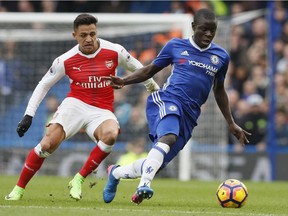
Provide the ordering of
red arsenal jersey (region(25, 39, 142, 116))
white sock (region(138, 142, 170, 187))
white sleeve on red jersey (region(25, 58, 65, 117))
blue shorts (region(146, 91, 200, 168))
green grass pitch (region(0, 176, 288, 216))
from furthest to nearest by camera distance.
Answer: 1. red arsenal jersey (region(25, 39, 142, 116))
2. white sleeve on red jersey (region(25, 58, 65, 117))
3. blue shorts (region(146, 91, 200, 168))
4. white sock (region(138, 142, 170, 187))
5. green grass pitch (region(0, 176, 288, 216))

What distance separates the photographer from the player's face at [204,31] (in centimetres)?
984

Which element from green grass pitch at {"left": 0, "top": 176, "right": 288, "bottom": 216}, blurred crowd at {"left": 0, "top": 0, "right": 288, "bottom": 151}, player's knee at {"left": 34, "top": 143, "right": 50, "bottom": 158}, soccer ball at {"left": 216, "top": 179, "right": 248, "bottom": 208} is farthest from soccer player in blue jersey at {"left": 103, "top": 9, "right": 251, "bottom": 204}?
blurred crowd at {"left": 0, "top": 0, "right": 288, "bottom": 151}

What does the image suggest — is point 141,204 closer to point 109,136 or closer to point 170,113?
point 109,136

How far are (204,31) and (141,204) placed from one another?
2.05 m

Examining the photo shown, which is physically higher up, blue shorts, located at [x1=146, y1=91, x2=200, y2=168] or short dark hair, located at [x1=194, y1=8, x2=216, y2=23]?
short dark hair, located at [x1=194, y1=8, x2=216, y2=23]

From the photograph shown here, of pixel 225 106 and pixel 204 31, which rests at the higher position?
pixel 204 31

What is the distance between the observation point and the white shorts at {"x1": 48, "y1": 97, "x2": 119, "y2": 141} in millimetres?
11000

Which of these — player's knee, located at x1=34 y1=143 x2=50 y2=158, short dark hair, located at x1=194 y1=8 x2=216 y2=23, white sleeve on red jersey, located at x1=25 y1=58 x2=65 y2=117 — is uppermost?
short dark hair, located at x1=194 y1=8 x2=216 y2=23

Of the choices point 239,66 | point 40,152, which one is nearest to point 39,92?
point 40,152

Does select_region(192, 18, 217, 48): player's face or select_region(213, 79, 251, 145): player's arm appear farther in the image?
select_region(213, 79, 251, 145): player's arm

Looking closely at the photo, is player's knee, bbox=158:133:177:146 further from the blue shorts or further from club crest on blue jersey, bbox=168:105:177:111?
club crest on blue jersey, bbox=168:105:177:111

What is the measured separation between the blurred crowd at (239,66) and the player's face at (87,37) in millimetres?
6598

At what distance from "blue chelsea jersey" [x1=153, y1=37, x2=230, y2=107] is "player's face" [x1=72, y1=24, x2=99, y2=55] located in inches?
46.7

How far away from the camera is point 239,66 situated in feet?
66.1
